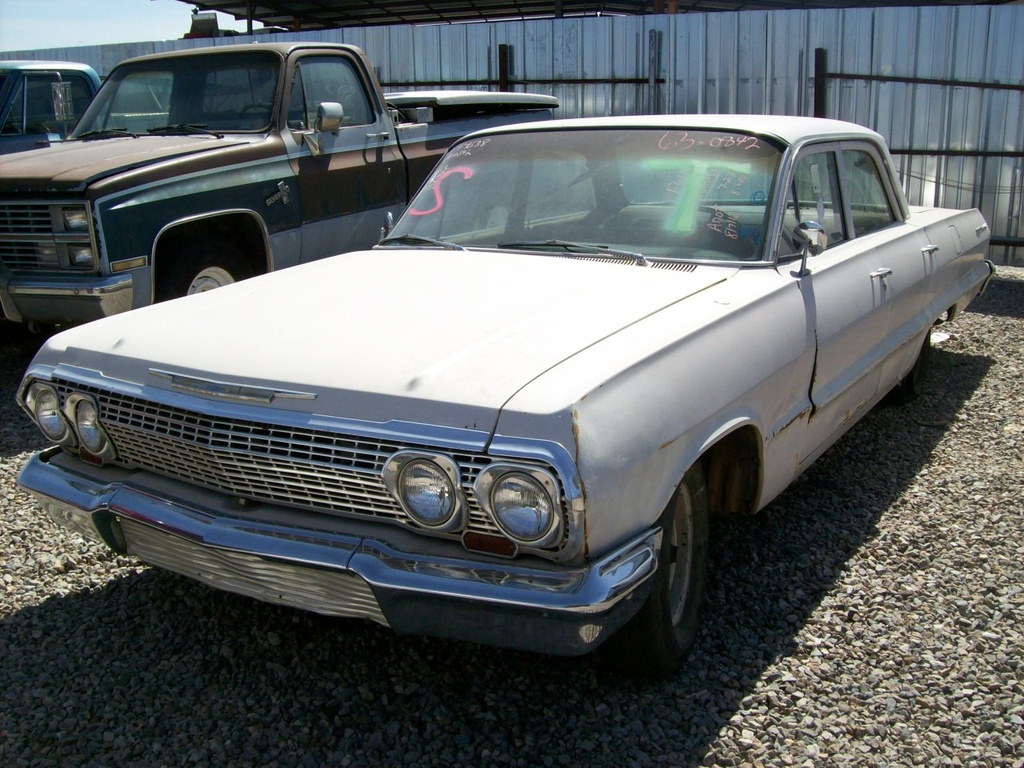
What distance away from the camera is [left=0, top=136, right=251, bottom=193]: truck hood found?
5.20 m

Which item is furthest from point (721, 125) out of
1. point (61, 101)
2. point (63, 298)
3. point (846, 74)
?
point (846, 74)

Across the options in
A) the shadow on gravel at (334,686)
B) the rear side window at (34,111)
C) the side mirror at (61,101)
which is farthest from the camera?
the rear side window at (34,111)

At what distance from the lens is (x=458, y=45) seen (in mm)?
11828

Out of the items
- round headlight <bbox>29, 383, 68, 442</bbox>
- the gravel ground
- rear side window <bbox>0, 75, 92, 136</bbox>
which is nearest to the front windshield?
the gravel ground

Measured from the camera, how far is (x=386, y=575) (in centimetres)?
234

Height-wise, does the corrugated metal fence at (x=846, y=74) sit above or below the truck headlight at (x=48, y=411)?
above

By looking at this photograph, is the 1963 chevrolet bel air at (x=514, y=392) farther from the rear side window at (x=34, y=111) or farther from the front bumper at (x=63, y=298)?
the rear side window at (x=34, y=111)

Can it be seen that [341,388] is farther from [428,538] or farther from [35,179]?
[35,179]

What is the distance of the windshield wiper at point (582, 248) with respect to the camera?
341cm

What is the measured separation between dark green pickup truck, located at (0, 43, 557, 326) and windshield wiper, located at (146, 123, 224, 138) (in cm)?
1

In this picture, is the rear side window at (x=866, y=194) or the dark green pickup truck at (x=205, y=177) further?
the dark green pickup truck at (x=205, y=177)

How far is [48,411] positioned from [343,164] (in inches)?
149

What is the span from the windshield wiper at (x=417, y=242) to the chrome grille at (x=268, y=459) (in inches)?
56.8

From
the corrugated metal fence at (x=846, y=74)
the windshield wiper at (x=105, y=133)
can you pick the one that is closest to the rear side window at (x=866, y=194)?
the windshield wiper at (x=105, y=133)
